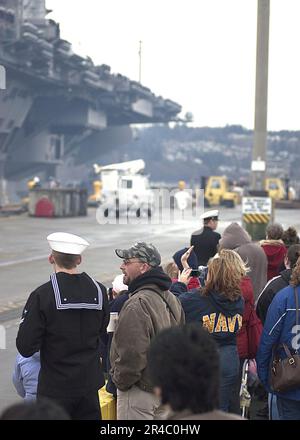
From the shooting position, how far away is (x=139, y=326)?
4.67 metres

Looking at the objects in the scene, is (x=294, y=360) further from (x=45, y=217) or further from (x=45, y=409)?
(x=45, y=217)

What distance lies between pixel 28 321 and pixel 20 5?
42005 mm

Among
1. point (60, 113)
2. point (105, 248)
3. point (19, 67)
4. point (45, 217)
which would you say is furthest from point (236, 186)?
point (105, 248)

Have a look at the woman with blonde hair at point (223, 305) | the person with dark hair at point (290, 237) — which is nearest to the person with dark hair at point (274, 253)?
the person with dark hair at point (290, 237)

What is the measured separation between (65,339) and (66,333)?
0.12 ft

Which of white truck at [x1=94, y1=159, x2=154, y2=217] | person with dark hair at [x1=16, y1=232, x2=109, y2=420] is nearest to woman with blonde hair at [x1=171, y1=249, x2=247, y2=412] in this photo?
person with dark hair at [x1=16, y1=232, x2=109, y2=420]

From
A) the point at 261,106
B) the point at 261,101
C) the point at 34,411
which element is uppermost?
the point at 261,101

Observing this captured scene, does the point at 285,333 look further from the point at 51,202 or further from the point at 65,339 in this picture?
the point at 51,202

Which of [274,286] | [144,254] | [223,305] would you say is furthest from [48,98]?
[144,254]

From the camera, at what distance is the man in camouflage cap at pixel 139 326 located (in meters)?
4.68

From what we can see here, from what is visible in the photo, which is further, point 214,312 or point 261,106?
point 261,106

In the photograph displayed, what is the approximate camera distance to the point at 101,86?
178 ft

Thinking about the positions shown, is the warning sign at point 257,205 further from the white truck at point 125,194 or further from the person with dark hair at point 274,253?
the white truck at point 125,194

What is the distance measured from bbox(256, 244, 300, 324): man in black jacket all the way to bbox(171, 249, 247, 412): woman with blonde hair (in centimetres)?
61
